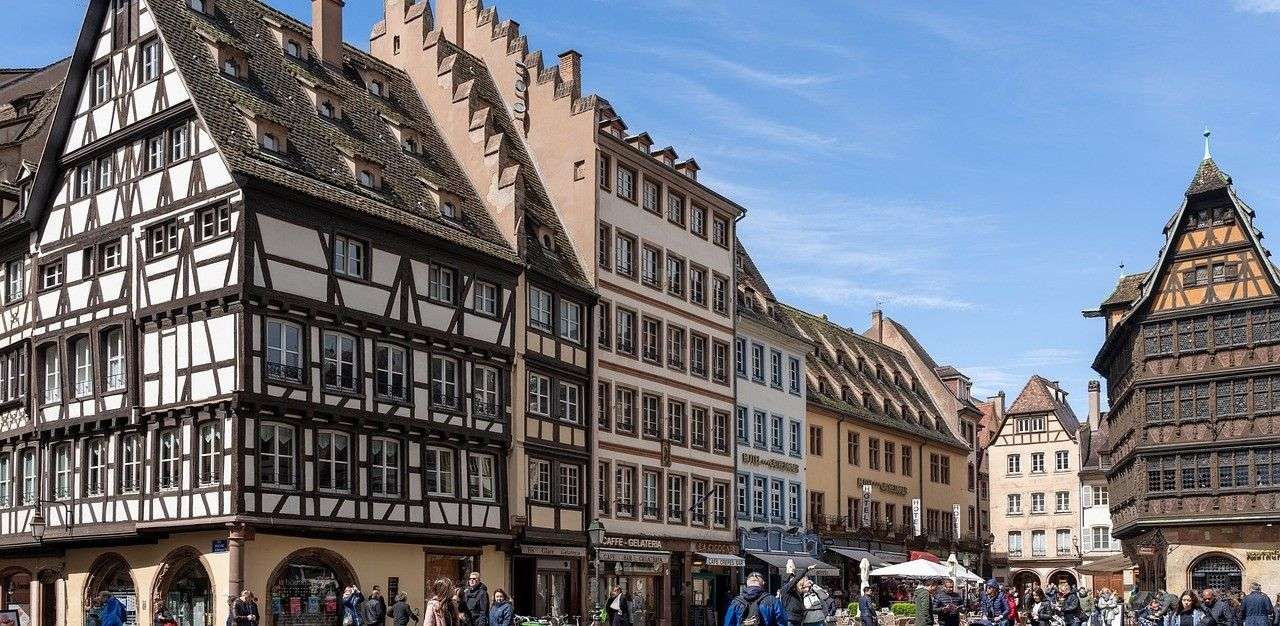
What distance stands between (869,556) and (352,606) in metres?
33.7

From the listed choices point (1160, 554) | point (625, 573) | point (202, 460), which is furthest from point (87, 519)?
point (1160, 554)

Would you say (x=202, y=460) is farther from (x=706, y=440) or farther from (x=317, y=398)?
(x=706, y=440)

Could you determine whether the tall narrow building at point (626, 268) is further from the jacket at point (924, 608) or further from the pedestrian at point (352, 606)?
the jacket at point (924, 608)

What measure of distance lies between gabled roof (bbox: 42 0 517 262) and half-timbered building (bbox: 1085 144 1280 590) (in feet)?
90.9

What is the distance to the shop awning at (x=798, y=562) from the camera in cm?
5300

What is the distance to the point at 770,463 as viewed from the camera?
5519cm

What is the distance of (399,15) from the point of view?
152 ft

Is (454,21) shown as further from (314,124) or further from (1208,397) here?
(1208,397)

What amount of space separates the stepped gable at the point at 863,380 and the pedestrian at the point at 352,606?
1157 inches

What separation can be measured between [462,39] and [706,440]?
48.8ft

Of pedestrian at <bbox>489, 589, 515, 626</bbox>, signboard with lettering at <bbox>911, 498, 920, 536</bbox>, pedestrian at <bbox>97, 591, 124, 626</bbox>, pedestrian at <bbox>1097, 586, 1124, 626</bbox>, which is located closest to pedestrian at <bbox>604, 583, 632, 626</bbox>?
pedestrian at <bbox>489, 589, 515, 626</bbox>

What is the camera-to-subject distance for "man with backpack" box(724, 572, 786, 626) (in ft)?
59.2

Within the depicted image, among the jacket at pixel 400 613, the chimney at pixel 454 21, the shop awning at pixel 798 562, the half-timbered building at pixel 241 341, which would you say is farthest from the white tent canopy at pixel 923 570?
the chimney at pixel 454 21

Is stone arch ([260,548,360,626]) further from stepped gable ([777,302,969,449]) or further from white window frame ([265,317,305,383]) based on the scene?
A: stepped gable ([777,302,969,449])
